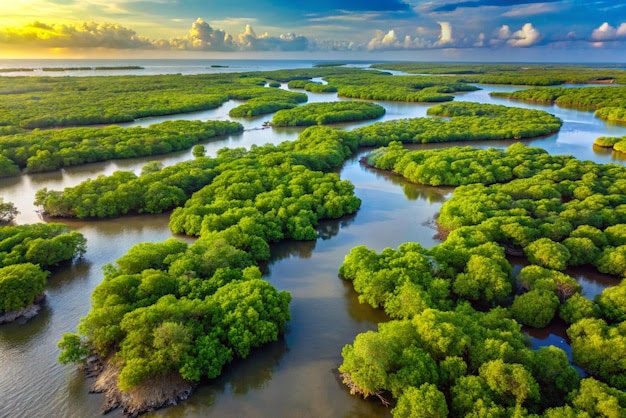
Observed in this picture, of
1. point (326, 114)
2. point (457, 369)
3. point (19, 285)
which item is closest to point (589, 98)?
point (326, 114)

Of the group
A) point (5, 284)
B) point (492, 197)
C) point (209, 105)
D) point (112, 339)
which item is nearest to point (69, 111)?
point (209, 105)

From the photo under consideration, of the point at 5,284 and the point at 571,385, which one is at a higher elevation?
the point at 571,385

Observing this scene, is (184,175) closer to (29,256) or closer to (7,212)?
(7,212)

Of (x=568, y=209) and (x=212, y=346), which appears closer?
(x=212, y=346)

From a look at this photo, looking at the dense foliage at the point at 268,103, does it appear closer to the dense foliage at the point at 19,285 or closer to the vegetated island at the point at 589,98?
the vegetated island at the point at 589,98

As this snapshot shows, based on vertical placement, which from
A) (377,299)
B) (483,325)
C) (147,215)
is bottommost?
(147,215)

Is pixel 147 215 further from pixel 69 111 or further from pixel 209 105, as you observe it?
pixel 209 105

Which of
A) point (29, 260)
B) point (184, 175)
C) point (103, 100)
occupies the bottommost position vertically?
point (103, 100)
